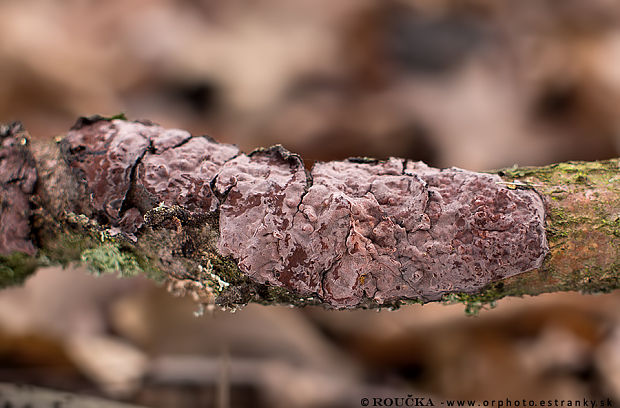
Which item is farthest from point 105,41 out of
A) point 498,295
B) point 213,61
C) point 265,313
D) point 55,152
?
point 498,295

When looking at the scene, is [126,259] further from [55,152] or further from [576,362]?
[576,362]

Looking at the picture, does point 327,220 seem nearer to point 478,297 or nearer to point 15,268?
point 478,297

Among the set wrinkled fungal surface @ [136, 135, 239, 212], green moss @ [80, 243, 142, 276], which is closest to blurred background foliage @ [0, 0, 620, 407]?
green moss @ [80, 243, 142, 276]

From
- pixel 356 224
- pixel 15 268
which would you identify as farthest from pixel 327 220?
pixel 15 268

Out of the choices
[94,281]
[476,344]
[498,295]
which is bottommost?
[498,295]

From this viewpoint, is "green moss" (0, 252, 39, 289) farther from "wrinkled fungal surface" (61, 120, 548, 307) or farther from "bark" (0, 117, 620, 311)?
"wrinkled fungal surface" (61, 120, 548, 307)

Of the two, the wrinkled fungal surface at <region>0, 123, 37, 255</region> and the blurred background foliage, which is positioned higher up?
the blurred background foliage
